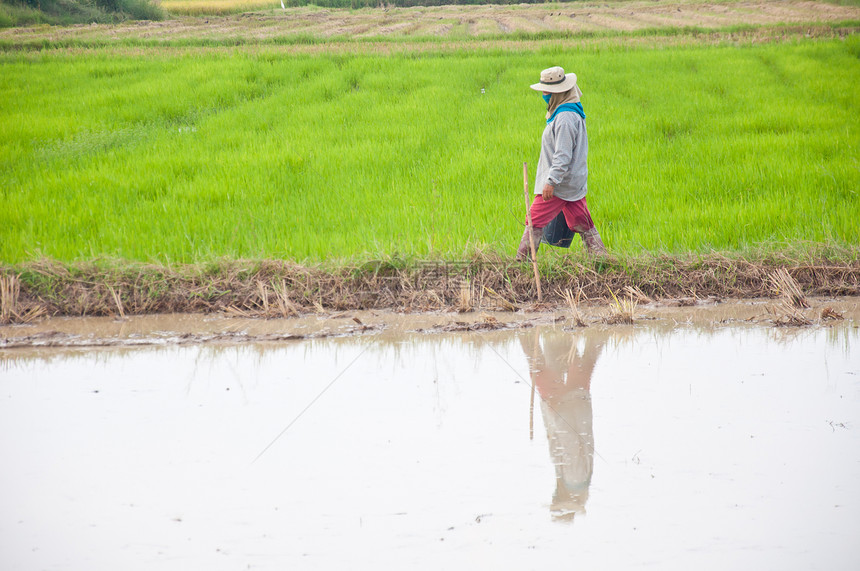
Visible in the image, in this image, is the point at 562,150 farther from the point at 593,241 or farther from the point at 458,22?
the point at 458,22

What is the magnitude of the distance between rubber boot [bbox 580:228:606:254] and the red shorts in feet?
0.38

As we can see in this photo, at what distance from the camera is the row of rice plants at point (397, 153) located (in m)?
5.39

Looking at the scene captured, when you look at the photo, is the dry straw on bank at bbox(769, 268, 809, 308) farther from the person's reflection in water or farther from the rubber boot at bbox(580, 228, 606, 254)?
the person's reflection in water

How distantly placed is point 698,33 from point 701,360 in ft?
52.6

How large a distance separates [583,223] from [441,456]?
262cm

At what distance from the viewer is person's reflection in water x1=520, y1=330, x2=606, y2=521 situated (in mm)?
2148

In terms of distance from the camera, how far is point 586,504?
2053 millimetres

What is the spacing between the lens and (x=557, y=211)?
4.48 metres

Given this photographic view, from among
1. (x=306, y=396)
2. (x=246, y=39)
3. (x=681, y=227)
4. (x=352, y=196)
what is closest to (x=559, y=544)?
(x=306, y=396)

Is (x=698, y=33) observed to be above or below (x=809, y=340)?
above

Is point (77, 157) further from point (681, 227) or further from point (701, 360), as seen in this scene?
point (701, 360)

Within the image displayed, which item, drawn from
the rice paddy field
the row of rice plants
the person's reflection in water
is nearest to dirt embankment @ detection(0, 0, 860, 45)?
the rice paddy field

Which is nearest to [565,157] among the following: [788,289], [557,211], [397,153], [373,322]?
[557,211]

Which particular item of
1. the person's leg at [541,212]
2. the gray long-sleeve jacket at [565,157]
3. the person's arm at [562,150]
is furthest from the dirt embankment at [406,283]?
the person's arm at [562,150]
